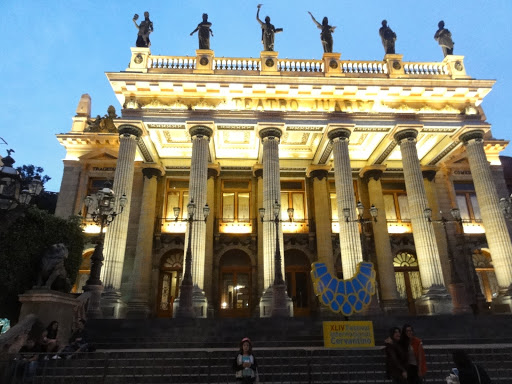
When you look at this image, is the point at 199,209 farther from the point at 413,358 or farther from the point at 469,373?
the point at 469,373

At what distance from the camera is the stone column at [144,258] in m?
19.1

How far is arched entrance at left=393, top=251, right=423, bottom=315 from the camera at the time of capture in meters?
21.3

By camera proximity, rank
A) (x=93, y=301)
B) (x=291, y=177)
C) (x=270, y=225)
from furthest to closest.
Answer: (x=291, y=177)
(x=270, y=225)
(x=93, y=301)

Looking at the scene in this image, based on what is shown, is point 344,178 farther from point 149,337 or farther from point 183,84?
point 149,337

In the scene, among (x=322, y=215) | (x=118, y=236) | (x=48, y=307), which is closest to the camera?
(x=48, y=307)

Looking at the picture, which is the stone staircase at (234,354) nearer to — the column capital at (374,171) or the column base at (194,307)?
the column base at (194,307)

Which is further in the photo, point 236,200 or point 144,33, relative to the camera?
point 236,200

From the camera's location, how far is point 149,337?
11312 mm

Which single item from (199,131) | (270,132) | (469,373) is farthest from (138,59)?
(469,373)

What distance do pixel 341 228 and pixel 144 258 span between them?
10554mm

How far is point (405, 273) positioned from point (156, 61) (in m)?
18.5

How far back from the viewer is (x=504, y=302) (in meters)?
16.2

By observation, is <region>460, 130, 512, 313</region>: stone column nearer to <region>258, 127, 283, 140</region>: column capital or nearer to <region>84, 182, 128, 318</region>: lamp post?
<region>258, 127, 283, 140</region>: column capital

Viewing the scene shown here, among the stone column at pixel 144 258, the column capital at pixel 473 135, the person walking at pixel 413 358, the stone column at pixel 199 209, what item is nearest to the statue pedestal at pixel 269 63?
the stone column at pixel 199 209
